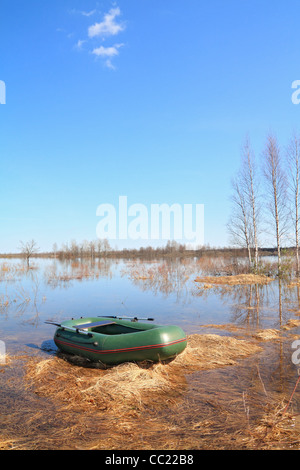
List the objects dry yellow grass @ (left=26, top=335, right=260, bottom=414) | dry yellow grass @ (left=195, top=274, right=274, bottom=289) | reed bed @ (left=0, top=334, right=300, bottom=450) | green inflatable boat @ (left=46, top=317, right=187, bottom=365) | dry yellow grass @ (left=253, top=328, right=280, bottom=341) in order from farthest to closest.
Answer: dry yellow grass @ (left=195, top=274, right=274, bottom=289), dry yellow grass @ (left=253, top=328, right=280, bottom=341), green inflatable boat @ (left=46, top=317, right=187, bottom=365), dry yellow grass @ (left=26, top=335, right=260, bottom=414), reed bed @ (left=0, top=334, right=300, bottom=450)

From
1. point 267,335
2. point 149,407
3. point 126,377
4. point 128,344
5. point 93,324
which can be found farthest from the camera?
point 267,335

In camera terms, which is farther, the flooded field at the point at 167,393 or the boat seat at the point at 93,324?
the boat seat at the point at 93,324

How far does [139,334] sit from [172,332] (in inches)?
25.5

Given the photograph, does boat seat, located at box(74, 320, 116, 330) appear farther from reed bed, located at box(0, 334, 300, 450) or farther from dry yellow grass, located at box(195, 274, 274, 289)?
dry yellow grass, located at box(195, 274, 274, 289)

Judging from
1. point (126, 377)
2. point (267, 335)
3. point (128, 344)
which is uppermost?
point (128, 344)

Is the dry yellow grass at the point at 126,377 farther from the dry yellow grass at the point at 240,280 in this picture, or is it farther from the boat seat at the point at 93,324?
the dry yellow grass at the point at 240,280

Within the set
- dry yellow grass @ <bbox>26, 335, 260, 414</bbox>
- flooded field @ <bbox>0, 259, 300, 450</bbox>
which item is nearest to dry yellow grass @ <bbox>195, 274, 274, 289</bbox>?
flooded field @ <bbox>0, 259, 300, 450</bbox>

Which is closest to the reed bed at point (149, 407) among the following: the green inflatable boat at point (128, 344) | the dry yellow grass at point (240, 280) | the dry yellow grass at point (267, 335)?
the green inflatable boat at point (128, 344)

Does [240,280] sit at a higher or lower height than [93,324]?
lower

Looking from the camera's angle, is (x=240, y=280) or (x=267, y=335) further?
(x=240, y=280)

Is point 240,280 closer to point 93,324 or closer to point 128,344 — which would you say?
point 93,324

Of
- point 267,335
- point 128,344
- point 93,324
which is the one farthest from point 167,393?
point 267,335
